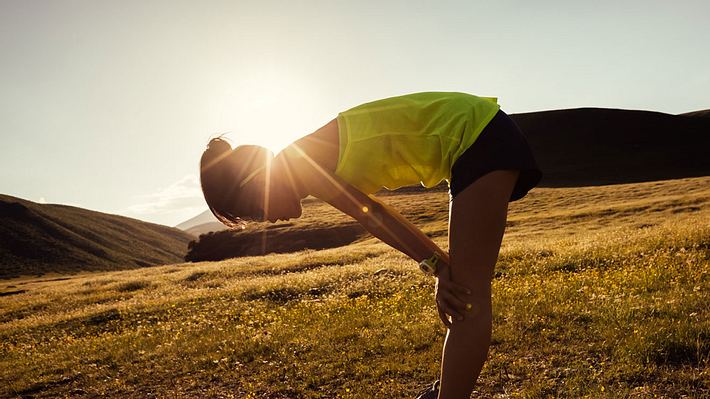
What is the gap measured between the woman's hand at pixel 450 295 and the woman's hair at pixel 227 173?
144 centimetres

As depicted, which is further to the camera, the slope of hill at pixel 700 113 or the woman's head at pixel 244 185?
the slope of hill at pixel 700 113

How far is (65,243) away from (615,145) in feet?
505

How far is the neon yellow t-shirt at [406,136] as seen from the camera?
3.13 m

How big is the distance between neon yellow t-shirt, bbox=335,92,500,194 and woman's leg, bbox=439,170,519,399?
1.04 feet

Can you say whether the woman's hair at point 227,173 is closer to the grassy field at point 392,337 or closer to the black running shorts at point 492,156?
the black running shorts at point 492,156

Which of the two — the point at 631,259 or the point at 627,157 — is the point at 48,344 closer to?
the point at 631,259

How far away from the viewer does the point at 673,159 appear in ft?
325

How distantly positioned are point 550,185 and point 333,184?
93.5 m

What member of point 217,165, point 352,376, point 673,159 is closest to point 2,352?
point 352,376

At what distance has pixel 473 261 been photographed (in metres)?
3.00

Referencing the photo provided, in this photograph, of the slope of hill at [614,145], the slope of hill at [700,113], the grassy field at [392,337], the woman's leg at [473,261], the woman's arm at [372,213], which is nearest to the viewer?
the woman's leg at [473,261]

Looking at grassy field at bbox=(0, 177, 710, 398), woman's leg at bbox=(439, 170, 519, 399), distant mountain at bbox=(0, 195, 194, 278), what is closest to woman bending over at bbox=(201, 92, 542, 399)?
woman's leg at bbox=(439, 170, 519, 399)

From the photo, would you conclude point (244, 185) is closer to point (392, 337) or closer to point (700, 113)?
point (392, 337)

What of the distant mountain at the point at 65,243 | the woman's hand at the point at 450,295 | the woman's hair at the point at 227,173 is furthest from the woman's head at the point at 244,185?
the distant mountain at the point at 65,243
